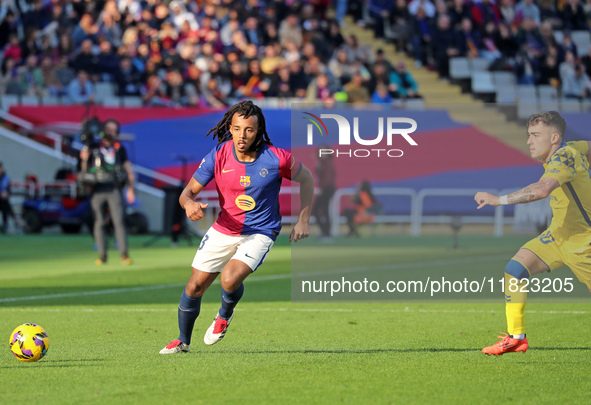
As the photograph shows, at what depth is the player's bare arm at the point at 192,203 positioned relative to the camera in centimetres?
682

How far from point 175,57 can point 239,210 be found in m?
19.0

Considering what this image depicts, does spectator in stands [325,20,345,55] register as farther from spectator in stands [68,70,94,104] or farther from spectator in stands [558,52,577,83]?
spectator in stands [68,70,94,104]

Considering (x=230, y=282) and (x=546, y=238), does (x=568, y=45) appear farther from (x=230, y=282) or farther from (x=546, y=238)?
(x=230, y=282)

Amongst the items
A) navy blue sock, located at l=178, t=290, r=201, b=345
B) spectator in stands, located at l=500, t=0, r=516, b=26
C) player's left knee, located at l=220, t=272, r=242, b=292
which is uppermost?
spectator in stands, located at l=500, t=0, r=516, b=26

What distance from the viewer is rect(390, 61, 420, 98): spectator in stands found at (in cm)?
2642

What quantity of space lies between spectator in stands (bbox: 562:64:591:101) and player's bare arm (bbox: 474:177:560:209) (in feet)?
71.6

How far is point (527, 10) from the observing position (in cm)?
3238

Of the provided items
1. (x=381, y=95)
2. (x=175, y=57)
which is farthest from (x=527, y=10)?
(x=175, y=57)

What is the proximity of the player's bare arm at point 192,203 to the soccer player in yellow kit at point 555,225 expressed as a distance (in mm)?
2196

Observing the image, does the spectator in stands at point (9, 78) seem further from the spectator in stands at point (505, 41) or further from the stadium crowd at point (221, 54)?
the spectator in stands at point (505, 41)

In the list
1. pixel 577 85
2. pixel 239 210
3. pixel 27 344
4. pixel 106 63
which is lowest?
pixel 27 344

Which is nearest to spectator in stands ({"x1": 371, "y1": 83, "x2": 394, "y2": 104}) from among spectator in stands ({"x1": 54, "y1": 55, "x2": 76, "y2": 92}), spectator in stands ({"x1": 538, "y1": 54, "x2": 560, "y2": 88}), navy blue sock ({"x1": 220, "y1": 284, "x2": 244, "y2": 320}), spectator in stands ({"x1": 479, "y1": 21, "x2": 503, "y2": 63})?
spectator in stands ({"x1": 479, "y1": 21, "x2": 503, "y2": 63})

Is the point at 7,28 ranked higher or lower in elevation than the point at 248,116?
higher

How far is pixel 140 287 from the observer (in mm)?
12906
